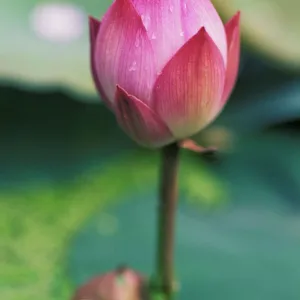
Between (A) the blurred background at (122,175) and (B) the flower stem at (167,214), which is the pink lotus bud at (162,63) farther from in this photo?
(A) the blurred background at (122,175)

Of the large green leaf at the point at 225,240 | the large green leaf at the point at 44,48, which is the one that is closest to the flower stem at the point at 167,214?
the large green leaf at the point at 225,240

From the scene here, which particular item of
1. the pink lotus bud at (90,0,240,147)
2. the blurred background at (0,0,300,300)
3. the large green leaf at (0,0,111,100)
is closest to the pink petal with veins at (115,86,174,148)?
the pink lotus bud at (90,0,240,147)

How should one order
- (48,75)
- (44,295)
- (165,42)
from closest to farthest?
A: (165,42)
(44,295)
(48,75)

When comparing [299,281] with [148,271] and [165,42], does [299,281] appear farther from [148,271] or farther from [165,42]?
[165,42]

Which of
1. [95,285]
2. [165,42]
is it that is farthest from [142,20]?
[95,285]

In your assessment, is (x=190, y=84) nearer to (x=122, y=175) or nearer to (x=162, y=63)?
(x=162, y=63)

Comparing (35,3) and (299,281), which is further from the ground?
(35,3)

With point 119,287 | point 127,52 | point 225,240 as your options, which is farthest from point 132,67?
point 225,240
